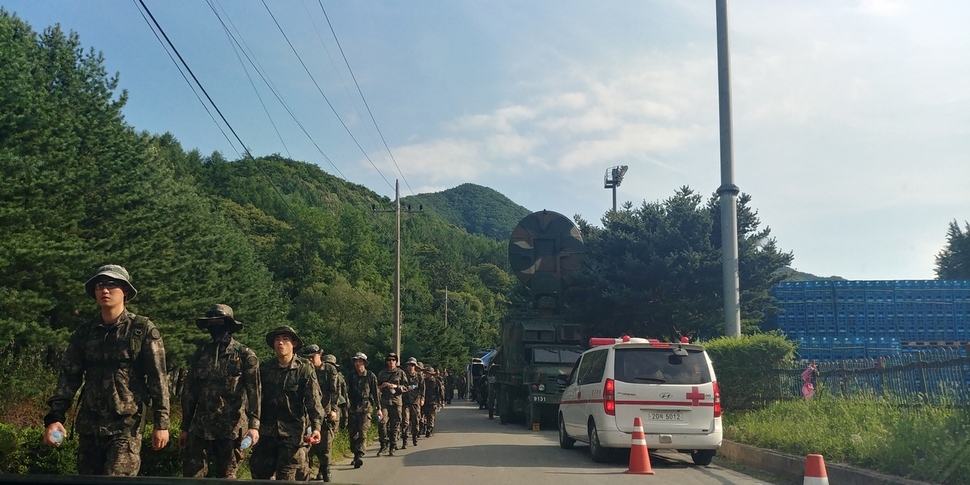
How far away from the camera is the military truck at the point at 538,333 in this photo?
21453 millimetres

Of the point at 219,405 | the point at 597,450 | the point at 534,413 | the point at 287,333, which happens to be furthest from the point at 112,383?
the point at 534,413

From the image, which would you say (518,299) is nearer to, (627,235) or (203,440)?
(627,235)

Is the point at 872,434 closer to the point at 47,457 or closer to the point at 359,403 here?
the point at 359,403

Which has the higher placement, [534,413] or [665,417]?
[665,417]

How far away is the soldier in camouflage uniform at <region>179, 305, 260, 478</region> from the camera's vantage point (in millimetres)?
6922

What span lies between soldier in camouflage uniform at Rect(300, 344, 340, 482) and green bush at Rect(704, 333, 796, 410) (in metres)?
9.49

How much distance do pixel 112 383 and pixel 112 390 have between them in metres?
0.05

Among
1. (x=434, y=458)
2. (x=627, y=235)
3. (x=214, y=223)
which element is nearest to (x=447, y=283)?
(x=214, y=223)

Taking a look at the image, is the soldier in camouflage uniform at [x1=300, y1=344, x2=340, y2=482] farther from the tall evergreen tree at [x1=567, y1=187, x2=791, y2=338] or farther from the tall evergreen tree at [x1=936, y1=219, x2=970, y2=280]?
the tall evergreen tree at [x1=936, y1=219, x2=970, y2=280]

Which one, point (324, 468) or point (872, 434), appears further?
point (872, 434)

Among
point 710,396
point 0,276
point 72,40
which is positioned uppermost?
point 72,40

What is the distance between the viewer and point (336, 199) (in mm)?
126625

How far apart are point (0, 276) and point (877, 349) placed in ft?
93.7

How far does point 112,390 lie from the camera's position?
5871mm
